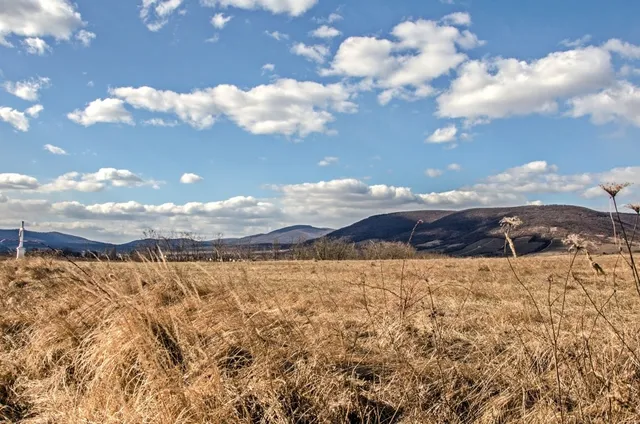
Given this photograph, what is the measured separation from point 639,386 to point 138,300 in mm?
4180

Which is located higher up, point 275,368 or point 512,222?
point 512,222

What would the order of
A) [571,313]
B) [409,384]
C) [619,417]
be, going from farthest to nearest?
[571,313]
[409,384]
[619,417]

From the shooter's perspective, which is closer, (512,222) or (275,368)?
(512,222)

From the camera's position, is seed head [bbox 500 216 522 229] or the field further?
the field

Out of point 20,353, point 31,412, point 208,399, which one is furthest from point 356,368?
point 20,353

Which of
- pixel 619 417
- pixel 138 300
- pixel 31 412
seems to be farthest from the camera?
pixel 138 300

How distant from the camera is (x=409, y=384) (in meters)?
3.32

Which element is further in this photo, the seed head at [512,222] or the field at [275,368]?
the field at [275,368]

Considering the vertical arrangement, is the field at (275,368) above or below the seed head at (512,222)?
below

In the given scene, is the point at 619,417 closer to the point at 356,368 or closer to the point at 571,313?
the point at 356,368

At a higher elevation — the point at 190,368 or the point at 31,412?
the point at 190,368

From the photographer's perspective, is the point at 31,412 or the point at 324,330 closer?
the point at 31,412

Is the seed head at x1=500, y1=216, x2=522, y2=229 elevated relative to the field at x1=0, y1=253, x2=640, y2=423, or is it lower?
elevated

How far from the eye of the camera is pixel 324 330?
15.8ft
